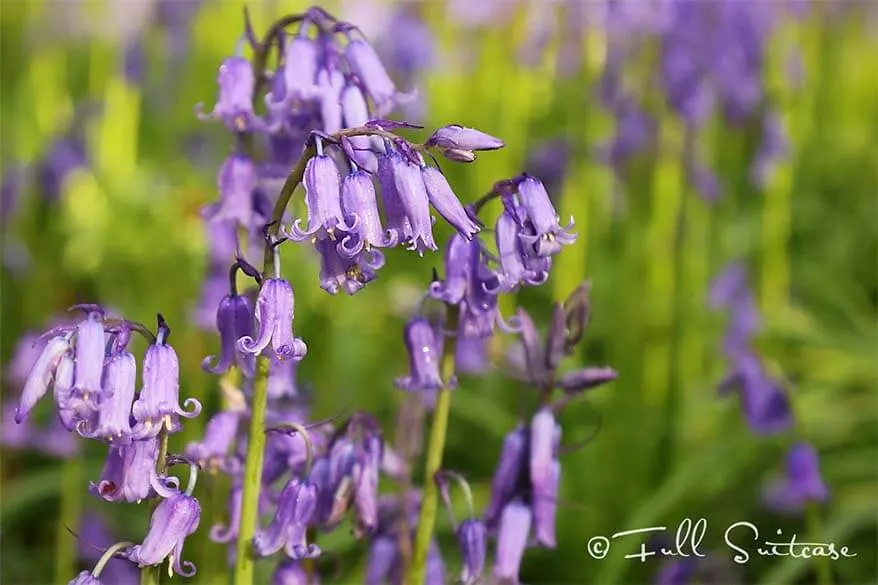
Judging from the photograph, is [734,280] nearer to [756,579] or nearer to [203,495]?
[756,579]

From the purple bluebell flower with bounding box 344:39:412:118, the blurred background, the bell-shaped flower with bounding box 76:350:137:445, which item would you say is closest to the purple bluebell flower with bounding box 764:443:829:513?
the blurred background

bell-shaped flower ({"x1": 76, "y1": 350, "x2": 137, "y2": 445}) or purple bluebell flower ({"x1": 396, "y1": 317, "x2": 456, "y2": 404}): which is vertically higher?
purple bluebell flower ({"x1": 396, "y1": 317, "x2": 456, "y2": 404})

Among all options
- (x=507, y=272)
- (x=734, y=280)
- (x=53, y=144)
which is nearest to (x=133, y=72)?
(x=53, y=144)

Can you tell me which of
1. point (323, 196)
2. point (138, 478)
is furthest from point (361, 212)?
point (138, 478)

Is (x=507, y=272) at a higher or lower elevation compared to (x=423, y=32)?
lower

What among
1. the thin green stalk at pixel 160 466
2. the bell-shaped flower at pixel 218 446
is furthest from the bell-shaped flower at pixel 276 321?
the bell-shaped flower at pixel 218 446

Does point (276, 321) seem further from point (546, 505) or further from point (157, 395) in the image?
point (546, 505)

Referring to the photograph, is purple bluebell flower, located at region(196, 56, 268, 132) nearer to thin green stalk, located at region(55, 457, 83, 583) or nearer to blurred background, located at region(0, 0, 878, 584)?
blurred background, located at region(0, 0, 878, 584)
